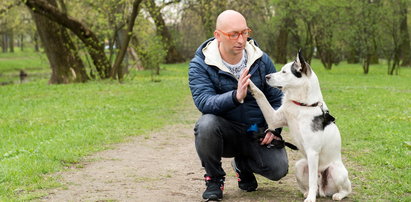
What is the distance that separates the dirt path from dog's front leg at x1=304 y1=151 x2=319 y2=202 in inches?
15.9

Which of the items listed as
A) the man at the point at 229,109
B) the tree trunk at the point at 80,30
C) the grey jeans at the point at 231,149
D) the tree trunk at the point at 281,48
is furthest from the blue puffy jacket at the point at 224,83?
the tree trunk at the point at 281,48

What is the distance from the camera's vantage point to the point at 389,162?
24.4ft

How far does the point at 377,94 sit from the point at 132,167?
522 inches

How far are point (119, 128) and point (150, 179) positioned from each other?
4542mm

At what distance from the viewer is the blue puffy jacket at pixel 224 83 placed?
546 centimetres

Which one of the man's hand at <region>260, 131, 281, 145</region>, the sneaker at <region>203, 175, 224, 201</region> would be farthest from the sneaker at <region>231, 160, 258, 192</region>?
the man's hand at <region>260, 131, 281, 145</region>

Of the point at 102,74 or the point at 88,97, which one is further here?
the point at 102,74

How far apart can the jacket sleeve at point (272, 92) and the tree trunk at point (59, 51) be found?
65.5 feet

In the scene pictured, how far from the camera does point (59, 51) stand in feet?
79.7

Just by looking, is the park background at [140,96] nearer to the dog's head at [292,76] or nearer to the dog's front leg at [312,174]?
the dog's front leg at [312,174]

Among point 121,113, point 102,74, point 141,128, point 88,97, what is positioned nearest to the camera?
point 141,128

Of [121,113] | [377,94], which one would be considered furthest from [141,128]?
[377,94]

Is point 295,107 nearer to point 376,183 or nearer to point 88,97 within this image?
point 376,183

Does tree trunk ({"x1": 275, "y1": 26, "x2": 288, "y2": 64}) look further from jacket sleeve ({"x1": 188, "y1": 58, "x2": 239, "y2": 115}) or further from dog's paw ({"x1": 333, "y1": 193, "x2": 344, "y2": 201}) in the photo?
dog's paw ({"x1": 333, "y1": 193, "x2": 344, "y2": 201})
